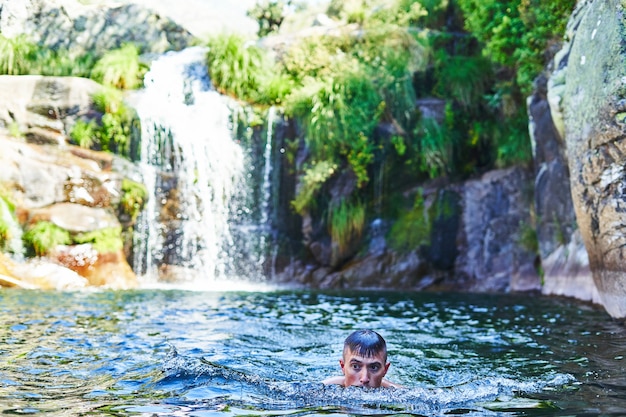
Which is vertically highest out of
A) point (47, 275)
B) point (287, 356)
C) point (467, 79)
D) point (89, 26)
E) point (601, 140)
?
point (89, 26)

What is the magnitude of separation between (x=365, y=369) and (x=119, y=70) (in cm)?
1518

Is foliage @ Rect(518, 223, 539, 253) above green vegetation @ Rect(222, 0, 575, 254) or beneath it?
beneath

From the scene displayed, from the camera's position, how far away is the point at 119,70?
17812mm

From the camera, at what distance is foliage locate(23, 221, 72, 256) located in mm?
13289

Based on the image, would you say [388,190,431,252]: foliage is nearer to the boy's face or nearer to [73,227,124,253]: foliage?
[73,227,124,253]: foliage

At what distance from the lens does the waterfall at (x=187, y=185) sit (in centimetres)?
1516

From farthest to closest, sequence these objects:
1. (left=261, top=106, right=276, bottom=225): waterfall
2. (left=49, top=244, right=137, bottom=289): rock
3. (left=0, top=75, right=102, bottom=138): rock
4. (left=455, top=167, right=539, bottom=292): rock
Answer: (left=261, top=106, right=276, bottom=225): waterfall, (left=0, top=75, right=102, bottom=138): rock, (left=455, top=167, right=539, bottom=292): rock, (left=49, top=244, right=137, bottom=289): rock

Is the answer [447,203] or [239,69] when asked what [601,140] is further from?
[239,69]

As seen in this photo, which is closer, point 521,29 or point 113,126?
point 521,29

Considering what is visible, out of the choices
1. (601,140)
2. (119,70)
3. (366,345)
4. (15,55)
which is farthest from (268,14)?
(366,345)

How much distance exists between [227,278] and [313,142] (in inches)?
146

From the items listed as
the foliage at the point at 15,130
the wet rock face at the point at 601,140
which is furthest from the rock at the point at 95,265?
the wet rock face at the point at 601,140

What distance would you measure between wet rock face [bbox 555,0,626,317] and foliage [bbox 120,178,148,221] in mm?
9419

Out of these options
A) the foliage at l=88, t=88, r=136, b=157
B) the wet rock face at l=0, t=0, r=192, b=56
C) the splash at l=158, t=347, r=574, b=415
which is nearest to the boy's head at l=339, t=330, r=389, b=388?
the splash at l=158, t=347, r=574, b=415
